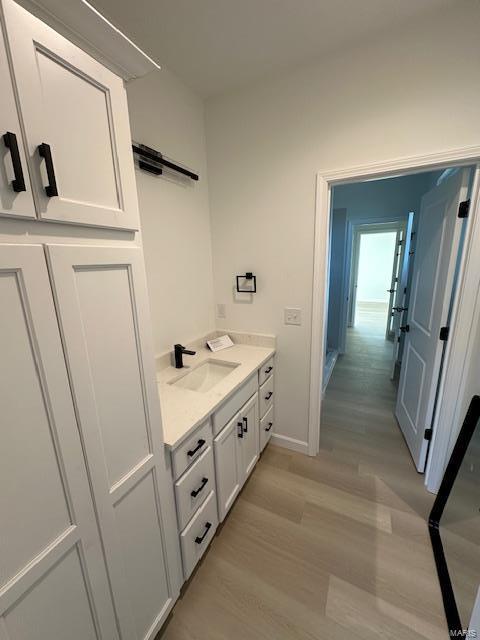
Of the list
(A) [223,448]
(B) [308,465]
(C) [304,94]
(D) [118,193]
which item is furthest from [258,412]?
(C) [304,94]

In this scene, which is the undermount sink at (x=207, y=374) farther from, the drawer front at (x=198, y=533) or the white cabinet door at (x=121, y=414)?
the white cabinet door at (x=121, y=414)

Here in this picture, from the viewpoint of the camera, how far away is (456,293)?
151 centimetres

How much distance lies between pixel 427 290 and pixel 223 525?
6.94 feet

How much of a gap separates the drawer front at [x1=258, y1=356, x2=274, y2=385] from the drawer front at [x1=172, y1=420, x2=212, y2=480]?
0.65 meters

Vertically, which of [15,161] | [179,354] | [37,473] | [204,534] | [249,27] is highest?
[249,27]

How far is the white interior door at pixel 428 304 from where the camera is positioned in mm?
1597

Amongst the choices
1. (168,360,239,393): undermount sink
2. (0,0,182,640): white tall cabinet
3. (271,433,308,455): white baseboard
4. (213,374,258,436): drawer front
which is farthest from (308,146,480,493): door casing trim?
(0,0,182,640): white tall cabinet

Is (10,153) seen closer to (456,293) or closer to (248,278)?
(248,278)

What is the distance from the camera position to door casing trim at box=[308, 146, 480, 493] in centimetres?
141

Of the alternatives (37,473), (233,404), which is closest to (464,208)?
(233,404)

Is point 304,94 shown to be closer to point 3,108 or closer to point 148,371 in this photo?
point 3,108

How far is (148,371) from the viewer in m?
0.92

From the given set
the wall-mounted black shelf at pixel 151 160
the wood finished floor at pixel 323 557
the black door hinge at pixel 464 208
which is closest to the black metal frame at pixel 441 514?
the wood finished floor at pixel 323 557

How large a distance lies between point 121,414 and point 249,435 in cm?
116
